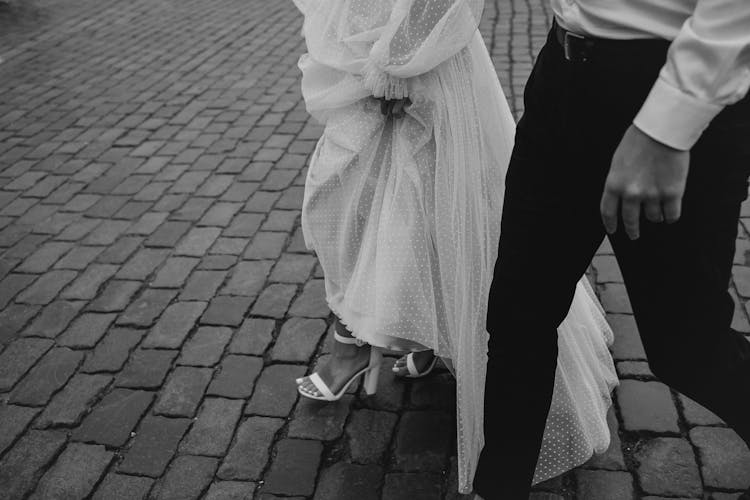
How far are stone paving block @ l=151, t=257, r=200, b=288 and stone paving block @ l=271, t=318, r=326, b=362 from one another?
0.69 meters

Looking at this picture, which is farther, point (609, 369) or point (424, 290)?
point (609, 369)

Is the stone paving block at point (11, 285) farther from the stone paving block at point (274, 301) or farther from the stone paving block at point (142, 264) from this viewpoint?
the stone paving block at point (274, 301)

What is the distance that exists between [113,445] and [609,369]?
1.77 m

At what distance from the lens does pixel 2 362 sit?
283 cm

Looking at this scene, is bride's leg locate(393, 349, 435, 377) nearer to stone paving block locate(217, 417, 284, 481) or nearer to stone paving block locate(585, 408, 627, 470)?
stone paving block locate(217, 417, 284, 481)

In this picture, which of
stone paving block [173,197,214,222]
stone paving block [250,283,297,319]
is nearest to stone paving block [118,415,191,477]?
stone paving block [250,283,297,319]

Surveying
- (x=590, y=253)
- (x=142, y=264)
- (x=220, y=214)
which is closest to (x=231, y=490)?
(x=590, y=253)

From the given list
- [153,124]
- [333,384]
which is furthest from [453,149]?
[153,124]

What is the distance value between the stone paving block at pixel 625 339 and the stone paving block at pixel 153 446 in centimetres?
164

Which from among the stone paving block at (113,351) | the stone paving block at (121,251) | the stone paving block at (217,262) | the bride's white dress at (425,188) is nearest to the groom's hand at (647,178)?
the bride's white dress at (425,188)

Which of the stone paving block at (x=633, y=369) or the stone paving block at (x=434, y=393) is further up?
the stone paving block at (x=434, y=393)

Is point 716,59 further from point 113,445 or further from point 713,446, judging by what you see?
point 113,445

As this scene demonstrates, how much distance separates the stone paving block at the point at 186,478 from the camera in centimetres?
217

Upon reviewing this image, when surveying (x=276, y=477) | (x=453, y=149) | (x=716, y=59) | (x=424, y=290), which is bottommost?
(x=276, y=477)
